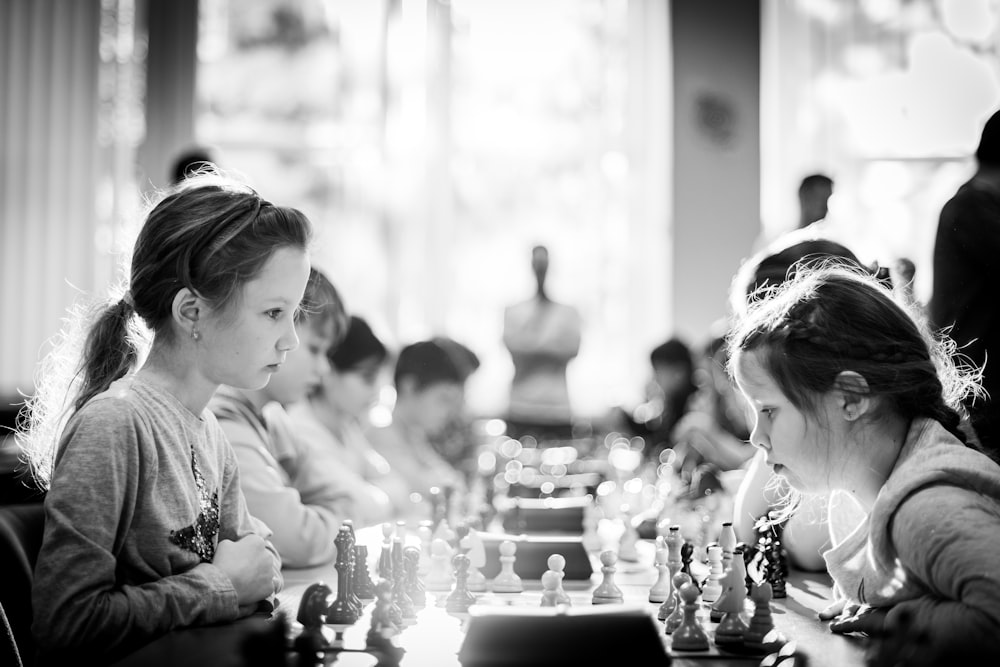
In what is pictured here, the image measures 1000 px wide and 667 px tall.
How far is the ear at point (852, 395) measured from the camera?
136 cm

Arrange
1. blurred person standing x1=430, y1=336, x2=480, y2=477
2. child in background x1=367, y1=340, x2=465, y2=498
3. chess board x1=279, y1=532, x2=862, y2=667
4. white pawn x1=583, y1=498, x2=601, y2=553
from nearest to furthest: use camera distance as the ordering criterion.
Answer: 1. chess board x1=279, y1=532, x2=862, y2=667
2. white pawn x1=583, y1=498, x2=601, y2=553
3. child in background x1=367, y1=340, x2=465, y2=498
4. blurred person standing x1=430, y1=336, x2=480, y2=477

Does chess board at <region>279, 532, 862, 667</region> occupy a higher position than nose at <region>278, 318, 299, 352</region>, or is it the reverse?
nose at <region>278, 318, 299, 352</region>

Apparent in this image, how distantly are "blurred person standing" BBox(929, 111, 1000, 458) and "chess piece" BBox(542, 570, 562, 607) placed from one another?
1.16 m

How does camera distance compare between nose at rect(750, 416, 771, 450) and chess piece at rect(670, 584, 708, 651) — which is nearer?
chess piece at rect(670, 584, 708, 651)

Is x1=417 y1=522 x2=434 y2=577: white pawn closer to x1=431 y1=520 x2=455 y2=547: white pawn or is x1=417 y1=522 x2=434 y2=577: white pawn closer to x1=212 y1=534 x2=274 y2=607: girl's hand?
x1=431 y1=520 x2=455 y2=547: white pawn

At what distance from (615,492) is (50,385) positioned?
176 centimetres

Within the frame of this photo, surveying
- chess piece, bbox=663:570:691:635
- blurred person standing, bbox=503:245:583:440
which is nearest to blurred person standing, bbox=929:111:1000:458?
chess piece, bbox=663:570:691:635

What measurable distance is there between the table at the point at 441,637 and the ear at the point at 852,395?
0.94 ft

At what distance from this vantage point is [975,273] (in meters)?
2.28

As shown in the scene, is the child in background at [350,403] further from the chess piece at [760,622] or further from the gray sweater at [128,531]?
the chess piece at [760,622]

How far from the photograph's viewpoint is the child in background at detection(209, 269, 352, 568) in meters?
1.98

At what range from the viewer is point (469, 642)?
1.04 m

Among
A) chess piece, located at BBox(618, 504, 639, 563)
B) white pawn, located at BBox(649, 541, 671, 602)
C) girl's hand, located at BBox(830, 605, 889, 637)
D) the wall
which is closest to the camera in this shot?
girl's hand, located at BBox(830, 605, 889, 637)

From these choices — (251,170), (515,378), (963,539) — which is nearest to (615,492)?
(963,539)
